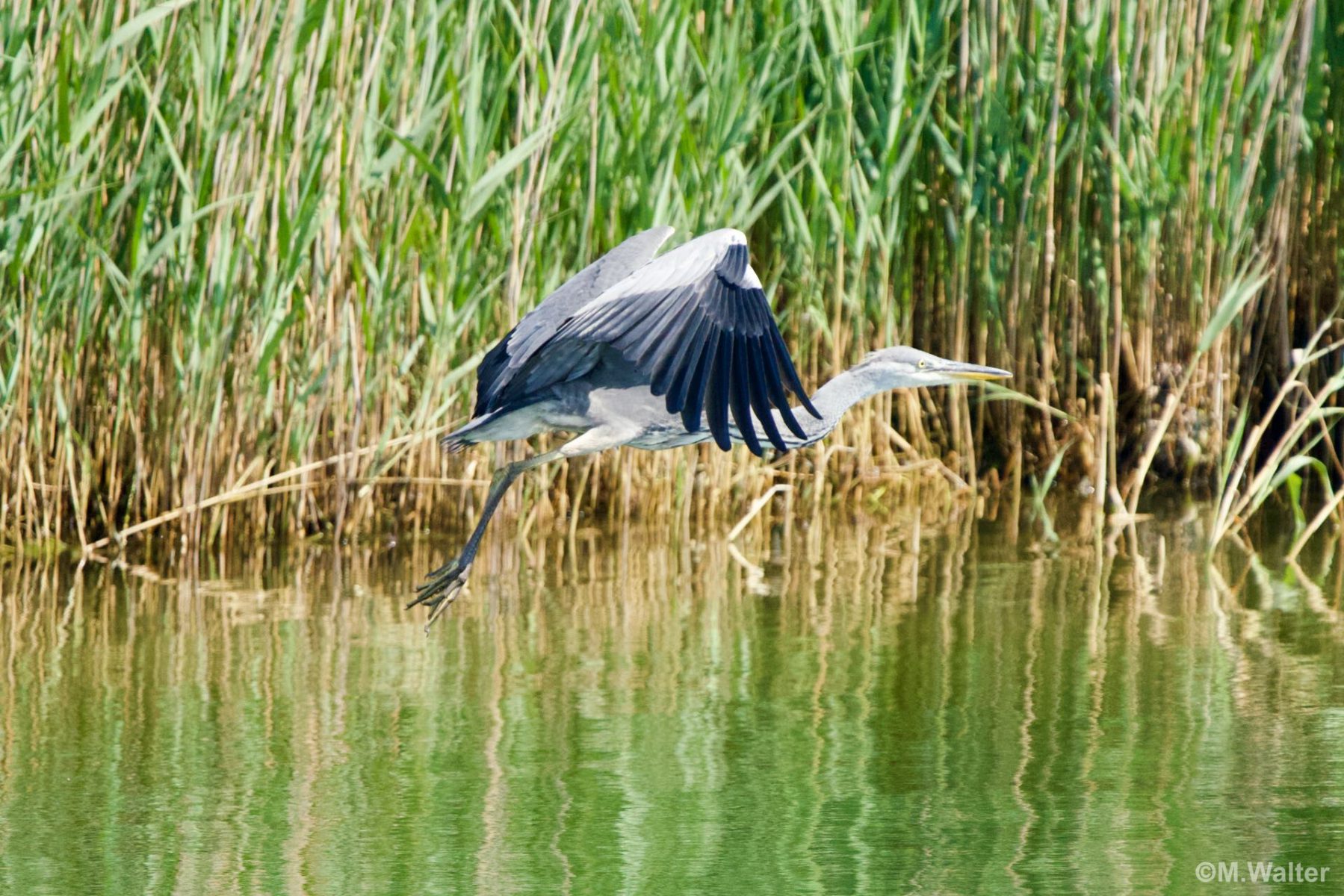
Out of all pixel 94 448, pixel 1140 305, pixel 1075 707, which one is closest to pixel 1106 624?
pixel 1075 707

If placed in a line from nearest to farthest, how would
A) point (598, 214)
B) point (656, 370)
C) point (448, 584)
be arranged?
1. point (656, 370)
2. point (448, 584)
3. point (598, 214)

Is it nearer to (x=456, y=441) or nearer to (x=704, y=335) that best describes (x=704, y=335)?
(x=704, y=335)

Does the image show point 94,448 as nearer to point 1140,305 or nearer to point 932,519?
point 932,519

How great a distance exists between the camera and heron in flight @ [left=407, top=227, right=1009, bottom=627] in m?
3.56

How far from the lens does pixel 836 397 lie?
4.28 meters

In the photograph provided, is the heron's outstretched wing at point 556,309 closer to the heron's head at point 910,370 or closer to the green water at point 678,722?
the heron's head at point 910,370

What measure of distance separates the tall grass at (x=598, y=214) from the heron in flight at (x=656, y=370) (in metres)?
1.04

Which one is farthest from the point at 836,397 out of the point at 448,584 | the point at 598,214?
the point at 598,214

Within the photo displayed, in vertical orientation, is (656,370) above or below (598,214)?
below

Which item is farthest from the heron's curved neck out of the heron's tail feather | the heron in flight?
the heron's tail feather

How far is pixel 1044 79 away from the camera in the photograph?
6121 mm

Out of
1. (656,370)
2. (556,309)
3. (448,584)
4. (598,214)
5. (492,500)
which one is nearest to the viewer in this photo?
(656,370)

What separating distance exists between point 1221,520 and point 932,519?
1.05 meters

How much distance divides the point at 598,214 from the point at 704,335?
2051 mm
